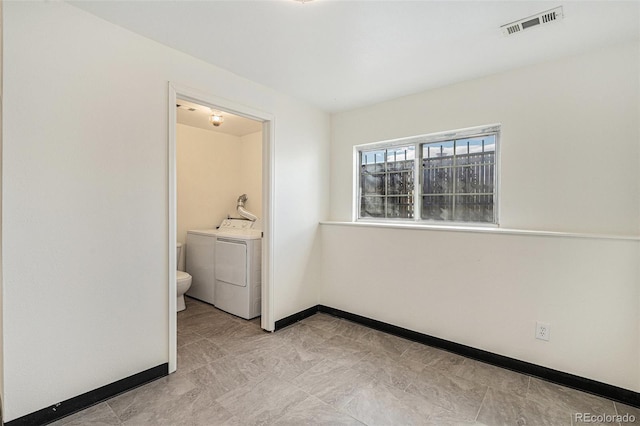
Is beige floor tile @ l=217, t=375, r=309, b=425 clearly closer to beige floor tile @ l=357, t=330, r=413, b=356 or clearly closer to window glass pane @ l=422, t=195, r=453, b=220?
beige floor tile @ l=357, t=330, r=413, b=356

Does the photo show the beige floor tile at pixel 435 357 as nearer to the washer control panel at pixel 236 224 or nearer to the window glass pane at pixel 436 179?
the window glass pane at pixel 436 179

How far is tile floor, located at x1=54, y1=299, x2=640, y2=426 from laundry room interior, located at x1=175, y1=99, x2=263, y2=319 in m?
0.74

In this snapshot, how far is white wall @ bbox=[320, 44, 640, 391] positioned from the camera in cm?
192

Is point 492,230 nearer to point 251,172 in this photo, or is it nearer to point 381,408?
point 381,408

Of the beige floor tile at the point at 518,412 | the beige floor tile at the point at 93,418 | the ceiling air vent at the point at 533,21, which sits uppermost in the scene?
the ceiling air vent at the point at 533,21

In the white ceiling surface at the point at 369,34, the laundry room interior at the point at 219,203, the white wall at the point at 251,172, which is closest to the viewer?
the white ceiling surface at the point at 369,34

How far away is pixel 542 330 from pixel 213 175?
4.07 m

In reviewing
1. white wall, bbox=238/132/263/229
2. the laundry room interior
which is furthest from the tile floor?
white wall, bbox=238/132/263/229

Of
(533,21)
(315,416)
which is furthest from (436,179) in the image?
(315,416)

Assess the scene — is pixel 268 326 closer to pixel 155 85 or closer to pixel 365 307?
pixel 365 307

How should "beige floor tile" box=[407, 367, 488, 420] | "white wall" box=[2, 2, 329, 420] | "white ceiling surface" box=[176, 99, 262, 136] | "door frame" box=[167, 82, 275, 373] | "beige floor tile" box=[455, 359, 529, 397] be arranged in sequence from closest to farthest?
"white wall" box=[2, 2, 329, 420], "beige floor tile" box=[407, 367, 488, 420], "beige floor tile" box=[455, 359, 529, 397], "door frame" box=[167, 82, 275, 373], "white ceiling surface" box=[176, 99, 262, 136]

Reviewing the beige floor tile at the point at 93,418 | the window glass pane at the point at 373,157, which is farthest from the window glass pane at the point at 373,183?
the beige floor tile at the point at 93,418

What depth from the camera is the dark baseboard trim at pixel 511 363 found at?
190 centimetres

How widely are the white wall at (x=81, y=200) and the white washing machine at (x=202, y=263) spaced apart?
4.95ft
